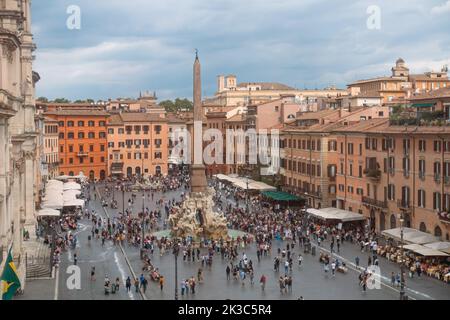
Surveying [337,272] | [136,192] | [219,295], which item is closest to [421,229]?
[337,272]

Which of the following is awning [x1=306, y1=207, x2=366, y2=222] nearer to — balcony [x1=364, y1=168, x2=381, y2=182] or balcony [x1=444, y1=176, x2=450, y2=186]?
balcony [x1=364, y1=168, x2=381, y2=182]

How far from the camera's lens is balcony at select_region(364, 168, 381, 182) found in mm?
55531

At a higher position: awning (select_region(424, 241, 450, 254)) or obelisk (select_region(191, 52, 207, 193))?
obelisk (select_region(191, 52, 207, 193))

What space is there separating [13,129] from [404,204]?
1041 inches

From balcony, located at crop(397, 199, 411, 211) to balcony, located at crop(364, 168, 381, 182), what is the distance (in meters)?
4.11

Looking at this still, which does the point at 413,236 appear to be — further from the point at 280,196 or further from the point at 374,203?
the point at 280,196

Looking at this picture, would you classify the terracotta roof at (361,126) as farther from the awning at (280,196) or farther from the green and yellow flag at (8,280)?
the green and yellow flag at (8,280)

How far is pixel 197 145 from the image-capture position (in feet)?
197

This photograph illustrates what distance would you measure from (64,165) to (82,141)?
169 inches

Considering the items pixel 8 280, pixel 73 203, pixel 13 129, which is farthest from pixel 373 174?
pixel 8 280

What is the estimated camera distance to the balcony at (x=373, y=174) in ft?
182

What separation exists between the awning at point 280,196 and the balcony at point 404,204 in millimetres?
19097

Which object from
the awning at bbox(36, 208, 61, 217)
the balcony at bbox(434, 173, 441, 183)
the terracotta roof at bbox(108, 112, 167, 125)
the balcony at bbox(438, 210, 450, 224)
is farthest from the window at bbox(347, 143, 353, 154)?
the terracotta roof at bbox(108, 112, 167, 125)
